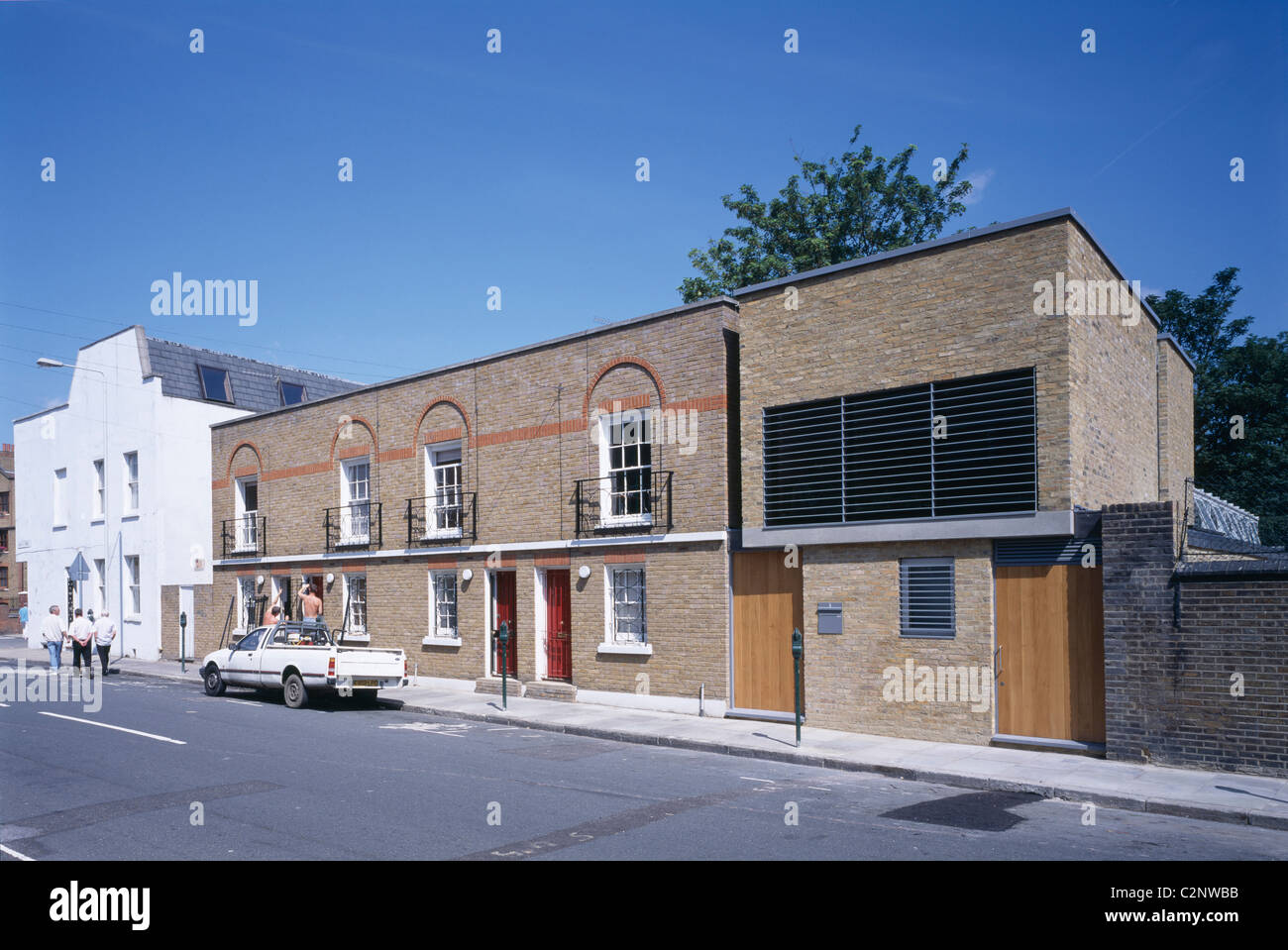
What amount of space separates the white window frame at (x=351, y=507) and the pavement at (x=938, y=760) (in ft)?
21.6

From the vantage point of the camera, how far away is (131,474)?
105 feet

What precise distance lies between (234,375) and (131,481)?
16.0ft

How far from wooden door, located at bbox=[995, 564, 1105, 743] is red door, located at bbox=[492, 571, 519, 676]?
391 inches

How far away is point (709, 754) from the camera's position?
1326 cm

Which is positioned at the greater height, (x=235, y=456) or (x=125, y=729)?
(x=235, y=456)

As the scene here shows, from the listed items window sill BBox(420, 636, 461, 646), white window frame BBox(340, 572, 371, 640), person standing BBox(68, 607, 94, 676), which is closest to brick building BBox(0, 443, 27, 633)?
person standing BBox(68, 607, 94, 676)

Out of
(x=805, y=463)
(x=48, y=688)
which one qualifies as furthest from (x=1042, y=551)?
(x=48, y=688)

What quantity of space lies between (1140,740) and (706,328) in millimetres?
8928

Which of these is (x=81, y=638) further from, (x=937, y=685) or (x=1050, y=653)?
(x=1050, y=653)

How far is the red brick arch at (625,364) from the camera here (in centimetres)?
1731

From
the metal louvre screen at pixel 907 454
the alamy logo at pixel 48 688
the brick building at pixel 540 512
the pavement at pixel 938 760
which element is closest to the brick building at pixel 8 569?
the alamy logo at pixel 48 688
